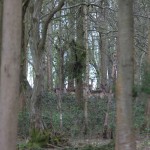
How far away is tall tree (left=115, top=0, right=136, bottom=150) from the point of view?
6.85 metres

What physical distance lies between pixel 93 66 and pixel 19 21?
25.6 m

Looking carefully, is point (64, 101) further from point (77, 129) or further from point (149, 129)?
point (149, 129)

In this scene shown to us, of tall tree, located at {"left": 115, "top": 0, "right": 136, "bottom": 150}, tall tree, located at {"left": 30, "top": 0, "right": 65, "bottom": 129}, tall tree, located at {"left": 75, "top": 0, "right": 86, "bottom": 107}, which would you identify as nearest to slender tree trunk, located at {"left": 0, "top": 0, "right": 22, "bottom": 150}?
tall tree, located at {"left": 115, "top": 0, "right": 136, "bottom": 150}

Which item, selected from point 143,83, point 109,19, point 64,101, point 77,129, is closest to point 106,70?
point 64,101

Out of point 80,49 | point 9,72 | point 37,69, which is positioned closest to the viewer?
point 9,72

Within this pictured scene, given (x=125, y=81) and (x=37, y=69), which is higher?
(x=37, y=69)

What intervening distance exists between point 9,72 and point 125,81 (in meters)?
2.02

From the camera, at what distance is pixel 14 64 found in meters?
7.51

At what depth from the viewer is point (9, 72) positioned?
7.48m

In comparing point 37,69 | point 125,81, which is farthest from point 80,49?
point 125,81

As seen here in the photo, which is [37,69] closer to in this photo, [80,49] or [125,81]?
[80,49]

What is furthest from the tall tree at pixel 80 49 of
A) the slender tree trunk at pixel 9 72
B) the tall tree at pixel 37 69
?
the slender tree trunk at pixel 9 72

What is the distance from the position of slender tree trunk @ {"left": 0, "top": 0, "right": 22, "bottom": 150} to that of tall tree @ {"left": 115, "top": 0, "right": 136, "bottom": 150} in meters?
1.80

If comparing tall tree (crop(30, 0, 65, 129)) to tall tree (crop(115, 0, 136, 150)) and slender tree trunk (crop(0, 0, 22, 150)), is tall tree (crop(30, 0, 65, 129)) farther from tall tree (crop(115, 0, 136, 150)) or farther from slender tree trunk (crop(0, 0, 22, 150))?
tall tree (crop(115, 0, 136, 150))
